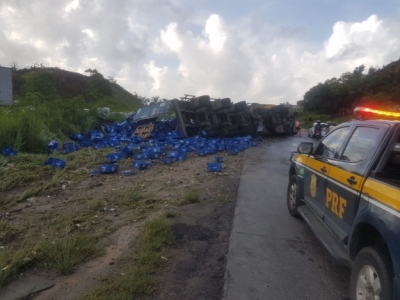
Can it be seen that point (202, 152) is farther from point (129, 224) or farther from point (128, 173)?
point (129, 224)

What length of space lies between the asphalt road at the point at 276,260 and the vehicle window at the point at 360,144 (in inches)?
52.8

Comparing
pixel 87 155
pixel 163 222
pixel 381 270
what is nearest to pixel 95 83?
pixel 87 155

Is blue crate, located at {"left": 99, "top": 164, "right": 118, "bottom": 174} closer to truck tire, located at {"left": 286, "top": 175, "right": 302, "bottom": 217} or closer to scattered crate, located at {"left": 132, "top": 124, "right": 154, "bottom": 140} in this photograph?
truck tire, located at {"left": 286, "top": 175, "right": 302, "bottom": 217}

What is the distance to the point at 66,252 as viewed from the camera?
4406 millimetres

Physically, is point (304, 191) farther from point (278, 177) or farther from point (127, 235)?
point (278, 177)

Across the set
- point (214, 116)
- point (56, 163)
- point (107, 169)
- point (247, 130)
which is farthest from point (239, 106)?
point (56, 163)

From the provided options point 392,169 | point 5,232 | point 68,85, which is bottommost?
point 5,232

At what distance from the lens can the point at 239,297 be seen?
369cm

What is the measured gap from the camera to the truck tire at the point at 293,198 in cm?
593

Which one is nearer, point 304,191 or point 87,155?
point 304,191

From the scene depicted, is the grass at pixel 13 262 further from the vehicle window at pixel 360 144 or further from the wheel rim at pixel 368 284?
the vehicle window at pixel 360 144

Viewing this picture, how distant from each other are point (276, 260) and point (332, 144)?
1709 millimetres

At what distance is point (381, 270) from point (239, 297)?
4.70 feet

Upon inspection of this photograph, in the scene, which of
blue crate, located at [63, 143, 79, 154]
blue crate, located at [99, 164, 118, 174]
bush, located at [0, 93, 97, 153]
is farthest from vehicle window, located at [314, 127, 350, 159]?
bush, located at [0, 93, 97, 153]
